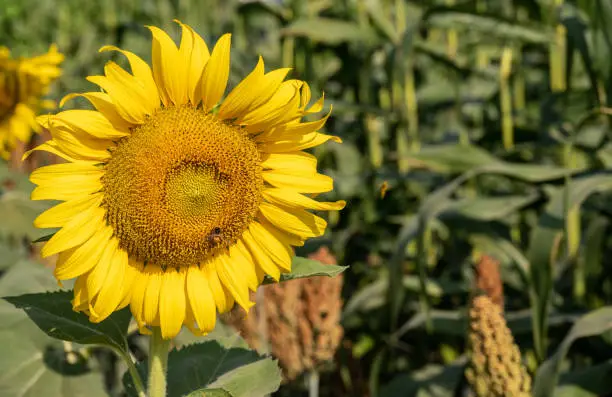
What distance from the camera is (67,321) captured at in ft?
4.41

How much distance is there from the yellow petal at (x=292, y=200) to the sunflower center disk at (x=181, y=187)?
0.02 meters

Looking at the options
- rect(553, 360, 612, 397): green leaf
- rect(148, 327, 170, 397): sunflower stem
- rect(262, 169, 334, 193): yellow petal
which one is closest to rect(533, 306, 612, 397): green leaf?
rect(553, 360, 612, 397): green leaf

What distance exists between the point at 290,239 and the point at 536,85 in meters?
4.44

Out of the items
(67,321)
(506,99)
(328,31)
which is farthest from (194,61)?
(506,99)

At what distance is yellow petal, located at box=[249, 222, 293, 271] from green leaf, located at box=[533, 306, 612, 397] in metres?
1.07

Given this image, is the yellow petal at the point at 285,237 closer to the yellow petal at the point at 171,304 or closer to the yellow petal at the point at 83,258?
the yellow petal at the point at 171,304

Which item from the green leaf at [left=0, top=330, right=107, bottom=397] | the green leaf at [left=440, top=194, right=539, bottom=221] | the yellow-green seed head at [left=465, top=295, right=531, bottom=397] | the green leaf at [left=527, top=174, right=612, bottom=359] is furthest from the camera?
the green leaf at [left=440, top=194, right=539, bottom=221]

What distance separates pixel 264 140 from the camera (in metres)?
1.36

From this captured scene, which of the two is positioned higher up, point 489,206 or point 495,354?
point 489,206

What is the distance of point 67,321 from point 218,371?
29 cm

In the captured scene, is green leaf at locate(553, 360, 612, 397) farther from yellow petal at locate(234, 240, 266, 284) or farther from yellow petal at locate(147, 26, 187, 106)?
yellow petal at locate(147, 26, 187, 106)

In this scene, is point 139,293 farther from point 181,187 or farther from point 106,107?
point 106,107

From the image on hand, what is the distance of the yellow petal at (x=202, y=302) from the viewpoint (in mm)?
1289

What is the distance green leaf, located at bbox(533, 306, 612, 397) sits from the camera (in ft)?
6.83
